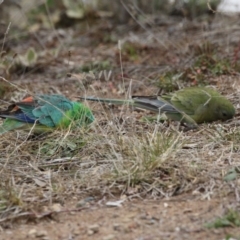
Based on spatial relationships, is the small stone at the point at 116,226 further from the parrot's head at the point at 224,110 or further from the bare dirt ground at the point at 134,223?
the parrot's head at the point at 224,110

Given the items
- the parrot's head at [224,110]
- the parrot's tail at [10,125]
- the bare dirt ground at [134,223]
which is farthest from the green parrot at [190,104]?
the bare dirt ground at [134,223]

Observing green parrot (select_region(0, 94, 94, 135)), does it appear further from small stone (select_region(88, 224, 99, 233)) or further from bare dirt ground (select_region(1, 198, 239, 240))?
small stone (select_region(88, 224, 99, 233))

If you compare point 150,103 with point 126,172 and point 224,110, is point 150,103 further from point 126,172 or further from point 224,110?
point 126,172

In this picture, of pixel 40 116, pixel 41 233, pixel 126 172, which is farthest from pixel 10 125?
pixel 41 233

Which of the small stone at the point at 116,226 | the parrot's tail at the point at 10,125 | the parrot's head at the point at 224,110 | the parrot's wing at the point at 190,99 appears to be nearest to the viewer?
the small stone at the point at 116,226

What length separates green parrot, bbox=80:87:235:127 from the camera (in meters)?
6.01

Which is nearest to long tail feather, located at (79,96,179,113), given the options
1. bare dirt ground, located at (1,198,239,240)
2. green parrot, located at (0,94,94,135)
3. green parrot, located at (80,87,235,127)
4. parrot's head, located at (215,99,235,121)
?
green parrot, located at (80,87,235,127)

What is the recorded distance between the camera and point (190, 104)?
6.14 m

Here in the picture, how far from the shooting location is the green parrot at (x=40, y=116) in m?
5.53

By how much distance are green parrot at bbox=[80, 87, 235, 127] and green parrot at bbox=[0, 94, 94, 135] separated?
436mm

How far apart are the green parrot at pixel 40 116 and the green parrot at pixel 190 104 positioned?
1.43ft

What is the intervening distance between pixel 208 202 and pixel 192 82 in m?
2.80

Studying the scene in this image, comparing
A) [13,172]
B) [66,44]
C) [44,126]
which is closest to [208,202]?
[13,172]

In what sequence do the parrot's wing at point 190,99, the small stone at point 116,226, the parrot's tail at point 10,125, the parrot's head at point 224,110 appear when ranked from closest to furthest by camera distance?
1. the small stone at point 116,226
2. the parrot's tail at point 10,125
3. the parrot's head at point 224,110
4. the parrot's wing at point 190,99
